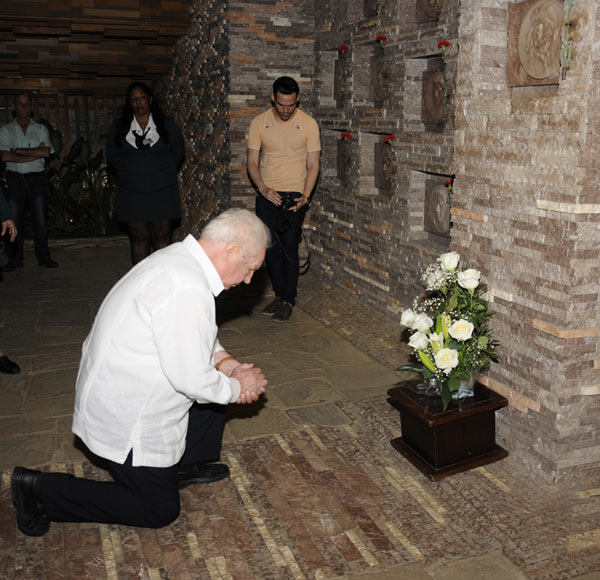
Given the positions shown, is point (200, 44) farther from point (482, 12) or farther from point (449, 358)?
point (449, 358)

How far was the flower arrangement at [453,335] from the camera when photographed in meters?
3.33

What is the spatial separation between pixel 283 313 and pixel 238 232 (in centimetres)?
329

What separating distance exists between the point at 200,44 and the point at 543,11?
18.0 feet

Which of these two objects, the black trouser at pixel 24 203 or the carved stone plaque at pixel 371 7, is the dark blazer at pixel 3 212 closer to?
the black trouser at pixel 24 203

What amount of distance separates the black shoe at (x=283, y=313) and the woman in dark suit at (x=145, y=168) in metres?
1.49

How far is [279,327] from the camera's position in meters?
5.84

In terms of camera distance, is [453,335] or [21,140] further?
[21,140]

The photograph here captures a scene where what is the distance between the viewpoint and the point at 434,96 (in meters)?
5.16

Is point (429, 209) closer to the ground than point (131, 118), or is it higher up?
closer to the ground

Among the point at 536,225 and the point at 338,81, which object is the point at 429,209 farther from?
the point at 536,225

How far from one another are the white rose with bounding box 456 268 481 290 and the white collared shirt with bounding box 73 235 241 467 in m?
1.28

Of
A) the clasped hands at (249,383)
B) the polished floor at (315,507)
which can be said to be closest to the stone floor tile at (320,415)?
the polished floor at (315,507)

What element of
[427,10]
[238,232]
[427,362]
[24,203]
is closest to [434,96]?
[427,10]

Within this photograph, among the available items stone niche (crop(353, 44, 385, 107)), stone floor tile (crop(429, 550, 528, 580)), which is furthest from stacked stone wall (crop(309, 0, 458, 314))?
stone floor tile (crop(429, 550, 528, 580))
